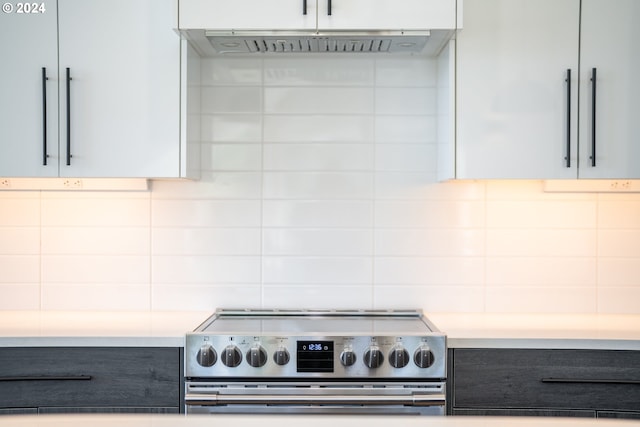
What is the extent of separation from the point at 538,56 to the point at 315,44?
2.86 feet

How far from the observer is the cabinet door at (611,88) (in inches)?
89.5

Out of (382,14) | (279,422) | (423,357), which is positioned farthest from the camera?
(382,14)

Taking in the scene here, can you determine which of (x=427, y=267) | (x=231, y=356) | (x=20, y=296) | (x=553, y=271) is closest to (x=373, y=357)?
(x=231, y=356)

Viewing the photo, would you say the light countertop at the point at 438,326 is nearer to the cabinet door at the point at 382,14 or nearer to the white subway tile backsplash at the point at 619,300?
the white subway tile backsplash at the point at 619,300

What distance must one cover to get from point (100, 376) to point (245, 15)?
1.41 metres

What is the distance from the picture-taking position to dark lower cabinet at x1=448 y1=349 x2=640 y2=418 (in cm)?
209

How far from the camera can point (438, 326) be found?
2.30m

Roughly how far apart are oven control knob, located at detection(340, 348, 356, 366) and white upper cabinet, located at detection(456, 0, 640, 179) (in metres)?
0.84

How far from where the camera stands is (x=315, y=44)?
2.37 m

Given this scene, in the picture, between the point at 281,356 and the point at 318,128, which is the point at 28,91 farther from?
the point at 281,356

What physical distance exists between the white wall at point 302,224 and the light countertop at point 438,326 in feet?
0.41

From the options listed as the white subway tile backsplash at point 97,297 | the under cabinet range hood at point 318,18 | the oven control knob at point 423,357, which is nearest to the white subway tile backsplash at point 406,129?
the under cabinet range hood at point 318,18

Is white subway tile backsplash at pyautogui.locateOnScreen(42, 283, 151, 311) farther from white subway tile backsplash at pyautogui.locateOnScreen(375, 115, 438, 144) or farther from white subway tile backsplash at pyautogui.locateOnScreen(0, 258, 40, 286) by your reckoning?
white subway tile backsplash at pyautogui.locateOnScreen(375, 115, 438, 144)

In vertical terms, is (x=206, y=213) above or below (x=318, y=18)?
below
